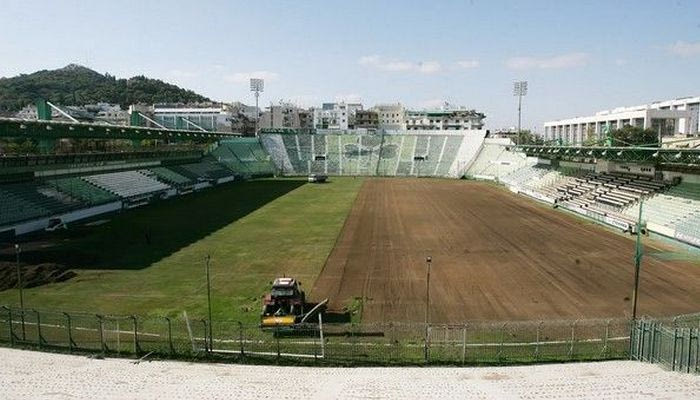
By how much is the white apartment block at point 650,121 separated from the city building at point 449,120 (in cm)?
3147

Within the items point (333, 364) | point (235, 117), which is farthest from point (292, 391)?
point (235, 117)

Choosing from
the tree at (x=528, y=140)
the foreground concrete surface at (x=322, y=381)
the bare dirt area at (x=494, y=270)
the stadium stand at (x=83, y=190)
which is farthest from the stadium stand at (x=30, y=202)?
the tree at (x=528, y=140)

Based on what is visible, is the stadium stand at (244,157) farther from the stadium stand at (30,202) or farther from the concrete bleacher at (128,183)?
the stadium stand at (30,202)

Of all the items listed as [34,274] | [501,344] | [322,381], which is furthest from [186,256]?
[501,344]

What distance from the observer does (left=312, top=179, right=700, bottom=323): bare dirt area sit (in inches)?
973

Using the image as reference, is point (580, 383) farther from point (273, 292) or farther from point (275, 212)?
point (275, 212)

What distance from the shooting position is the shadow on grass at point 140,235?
33.4 m

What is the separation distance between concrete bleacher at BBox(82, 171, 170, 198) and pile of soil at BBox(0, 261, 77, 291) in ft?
95.2

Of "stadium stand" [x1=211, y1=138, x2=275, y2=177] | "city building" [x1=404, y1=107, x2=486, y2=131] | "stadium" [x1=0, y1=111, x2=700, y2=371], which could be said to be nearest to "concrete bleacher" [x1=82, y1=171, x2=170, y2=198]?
"stadium" [x1=0, y1=111, x2=700, y2=371]

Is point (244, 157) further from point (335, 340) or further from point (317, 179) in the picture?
point (335, 340)

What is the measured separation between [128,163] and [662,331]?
6566 cm

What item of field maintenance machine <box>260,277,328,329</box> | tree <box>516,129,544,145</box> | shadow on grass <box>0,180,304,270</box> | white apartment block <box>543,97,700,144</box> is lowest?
shadow on grass <box>0,180,304,270</box>

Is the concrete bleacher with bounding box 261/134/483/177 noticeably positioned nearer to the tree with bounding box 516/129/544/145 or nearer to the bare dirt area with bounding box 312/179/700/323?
the tree with bounding box 516/129/544/145

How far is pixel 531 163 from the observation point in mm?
88750
